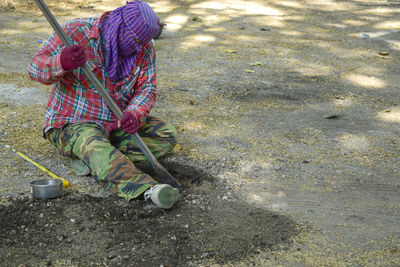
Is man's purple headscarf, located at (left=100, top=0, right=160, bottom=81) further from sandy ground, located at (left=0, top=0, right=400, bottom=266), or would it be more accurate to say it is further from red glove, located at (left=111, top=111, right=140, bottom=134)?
sandy ground, located at (left=0, top=0, right=400, bottom=266)

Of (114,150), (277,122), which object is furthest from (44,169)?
(277,122)

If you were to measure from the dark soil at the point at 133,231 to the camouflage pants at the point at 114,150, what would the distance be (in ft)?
0.35

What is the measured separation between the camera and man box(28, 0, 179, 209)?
303 cm

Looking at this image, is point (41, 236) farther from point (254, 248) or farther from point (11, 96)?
point (11, 96)

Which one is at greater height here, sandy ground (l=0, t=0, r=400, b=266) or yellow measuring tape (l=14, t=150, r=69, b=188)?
yellow measuring tape (l=14, t=150, r=69, b=188)

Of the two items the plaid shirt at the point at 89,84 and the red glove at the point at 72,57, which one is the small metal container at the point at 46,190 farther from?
the red glove at the point at 72,57

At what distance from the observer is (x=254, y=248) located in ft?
8.54

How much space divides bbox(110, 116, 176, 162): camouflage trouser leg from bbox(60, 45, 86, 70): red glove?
76 cm

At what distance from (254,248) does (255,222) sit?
260mm

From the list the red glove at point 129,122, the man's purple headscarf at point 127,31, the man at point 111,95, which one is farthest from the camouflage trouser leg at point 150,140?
the man's purple headscarf at point 127,31

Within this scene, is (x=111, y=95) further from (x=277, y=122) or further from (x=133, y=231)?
(x=277, y=122)

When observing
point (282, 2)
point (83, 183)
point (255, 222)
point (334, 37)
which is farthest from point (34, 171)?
point (282, 2)

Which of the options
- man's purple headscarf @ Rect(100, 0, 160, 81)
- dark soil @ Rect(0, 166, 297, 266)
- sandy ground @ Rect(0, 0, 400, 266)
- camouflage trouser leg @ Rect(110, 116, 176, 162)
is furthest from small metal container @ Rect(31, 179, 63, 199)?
man's purple headscarf @ Rect(100, 0, 160, 81)

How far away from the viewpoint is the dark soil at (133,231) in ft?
8.24
